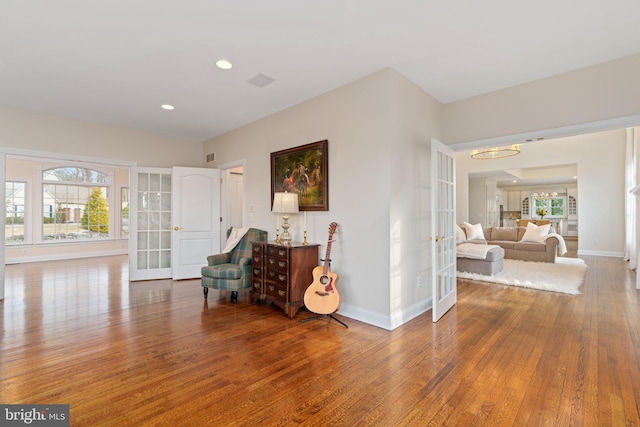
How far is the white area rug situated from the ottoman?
96 millimetres

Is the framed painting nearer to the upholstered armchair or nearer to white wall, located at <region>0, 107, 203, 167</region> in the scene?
the upholstered armchair

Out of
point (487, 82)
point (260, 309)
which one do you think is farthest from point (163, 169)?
point (487, 82)

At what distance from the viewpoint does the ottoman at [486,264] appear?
533 cm

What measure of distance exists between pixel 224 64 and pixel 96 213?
26.4 feet

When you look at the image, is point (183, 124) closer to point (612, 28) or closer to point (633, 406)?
point (612, 28)

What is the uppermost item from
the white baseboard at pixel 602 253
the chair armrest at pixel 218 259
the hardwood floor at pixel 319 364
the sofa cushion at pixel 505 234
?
the sofa cushion at pixel 505 234

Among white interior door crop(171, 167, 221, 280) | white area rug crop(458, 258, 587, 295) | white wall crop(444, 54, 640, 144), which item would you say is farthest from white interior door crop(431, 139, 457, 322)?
white interior door crop(171, 167, 221, 280)

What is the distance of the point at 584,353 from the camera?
2473mm

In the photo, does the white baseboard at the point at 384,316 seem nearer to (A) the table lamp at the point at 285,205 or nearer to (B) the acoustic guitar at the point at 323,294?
(B) the acoustic guitar at the point at 323,294

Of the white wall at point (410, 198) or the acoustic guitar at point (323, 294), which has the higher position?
the white wall at point (410, 198)

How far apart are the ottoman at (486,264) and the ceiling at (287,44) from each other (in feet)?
9.90

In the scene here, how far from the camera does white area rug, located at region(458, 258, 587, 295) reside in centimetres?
458

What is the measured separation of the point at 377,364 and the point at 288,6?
2.77 m
